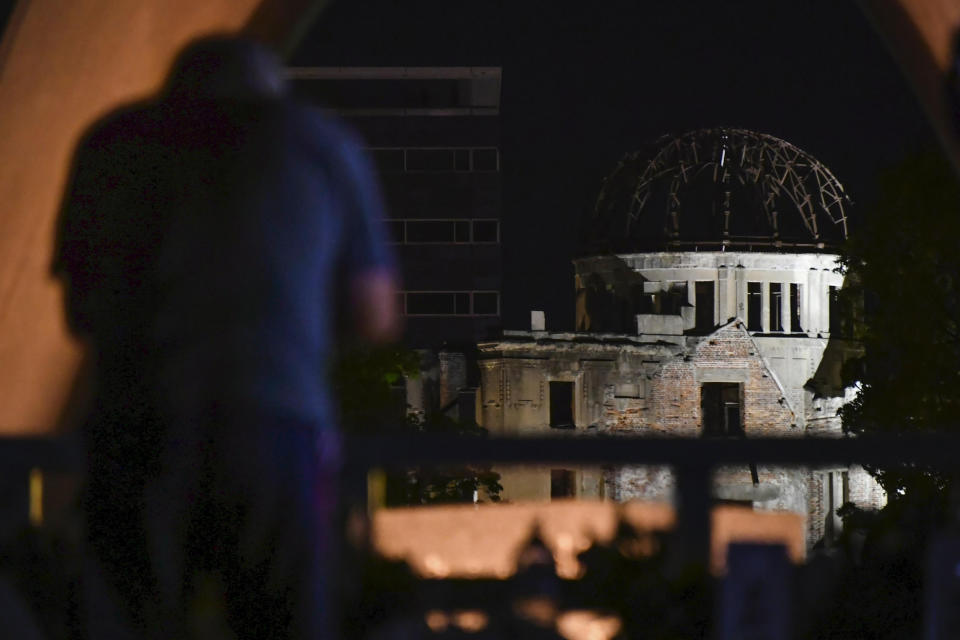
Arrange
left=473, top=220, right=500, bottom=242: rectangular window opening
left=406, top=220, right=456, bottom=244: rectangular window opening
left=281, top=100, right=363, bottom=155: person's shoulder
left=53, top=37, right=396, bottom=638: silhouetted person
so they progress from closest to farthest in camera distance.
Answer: left=53, top=37, right=396, bottom=638: silhouetted person, left=281, top=100, right=363, bottom=155: person's shoulder, left=473, top=220, right=500, bottom=242: rectangular window opening, left=406, top=220, right=456, bottom=244: rectangular window opening

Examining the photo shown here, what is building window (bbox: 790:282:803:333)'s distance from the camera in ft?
186

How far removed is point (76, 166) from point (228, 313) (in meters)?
0.66

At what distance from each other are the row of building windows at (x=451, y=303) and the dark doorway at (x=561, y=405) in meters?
6.77

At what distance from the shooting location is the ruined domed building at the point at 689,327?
52.6 meters

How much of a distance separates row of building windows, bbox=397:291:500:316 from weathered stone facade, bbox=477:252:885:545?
5.61m

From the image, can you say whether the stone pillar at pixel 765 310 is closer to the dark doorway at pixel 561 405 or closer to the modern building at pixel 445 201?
the dark doorway at pixel 561 405

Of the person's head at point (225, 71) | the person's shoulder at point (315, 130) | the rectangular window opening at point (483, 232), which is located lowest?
the person's shoulder at point (315, 130)

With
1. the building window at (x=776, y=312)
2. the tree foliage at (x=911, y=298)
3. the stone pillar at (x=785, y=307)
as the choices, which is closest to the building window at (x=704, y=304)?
the building window at (x=776, y=312)

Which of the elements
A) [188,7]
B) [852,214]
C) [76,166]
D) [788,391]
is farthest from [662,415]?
[76,166]

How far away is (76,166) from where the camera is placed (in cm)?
366

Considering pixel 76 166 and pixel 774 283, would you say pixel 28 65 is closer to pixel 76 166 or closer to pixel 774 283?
pixel 76 166

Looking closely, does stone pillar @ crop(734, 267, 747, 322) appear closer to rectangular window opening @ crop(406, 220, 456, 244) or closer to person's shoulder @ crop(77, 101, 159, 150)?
rectangular window opening @ crop(406, 220, 456, 244)

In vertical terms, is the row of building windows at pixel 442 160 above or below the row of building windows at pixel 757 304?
above

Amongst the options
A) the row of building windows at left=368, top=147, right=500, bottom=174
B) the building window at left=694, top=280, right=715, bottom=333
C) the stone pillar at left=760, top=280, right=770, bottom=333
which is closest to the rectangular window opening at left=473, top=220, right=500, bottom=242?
the row of building windows at left=368, top=147, right=500, bottom=174
